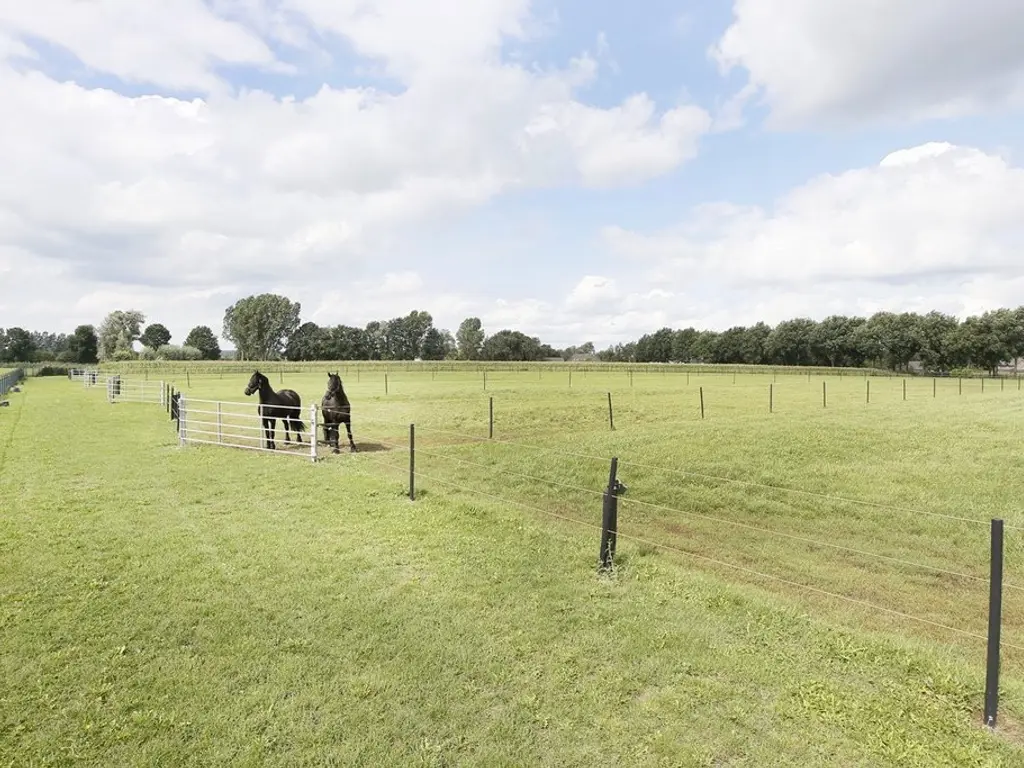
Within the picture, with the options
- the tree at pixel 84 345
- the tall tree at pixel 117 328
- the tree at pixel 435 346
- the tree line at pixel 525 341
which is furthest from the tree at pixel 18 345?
the tree at pixel 435 346

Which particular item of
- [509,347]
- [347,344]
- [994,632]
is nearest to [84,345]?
[347,344]

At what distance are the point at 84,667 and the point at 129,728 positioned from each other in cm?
110

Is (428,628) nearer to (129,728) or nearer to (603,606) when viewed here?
(603,606)

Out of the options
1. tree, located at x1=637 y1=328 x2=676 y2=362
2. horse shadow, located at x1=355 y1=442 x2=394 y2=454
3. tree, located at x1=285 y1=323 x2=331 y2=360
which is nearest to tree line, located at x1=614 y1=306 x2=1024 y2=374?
tree, located at x1=637 y1=328 x2=676 y2=362

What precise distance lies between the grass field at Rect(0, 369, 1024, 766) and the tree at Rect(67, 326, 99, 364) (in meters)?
133

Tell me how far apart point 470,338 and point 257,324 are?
151 feet

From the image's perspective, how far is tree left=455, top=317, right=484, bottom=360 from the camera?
449 ft

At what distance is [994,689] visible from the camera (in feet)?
14.3

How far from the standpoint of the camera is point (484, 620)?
19.1 ft

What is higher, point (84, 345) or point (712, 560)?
point (84, 345)

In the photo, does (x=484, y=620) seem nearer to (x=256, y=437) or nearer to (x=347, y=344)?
(x=256, y=437)

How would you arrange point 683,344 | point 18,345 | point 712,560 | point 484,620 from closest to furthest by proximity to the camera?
point 484,620 → point 712,560 → point 18,345 → point 683,344

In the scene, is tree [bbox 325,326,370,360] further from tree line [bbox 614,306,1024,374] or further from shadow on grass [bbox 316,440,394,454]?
shadow on grass [bbox 316,440,394,454]

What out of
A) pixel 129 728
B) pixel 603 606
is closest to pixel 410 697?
pixel 129 728
